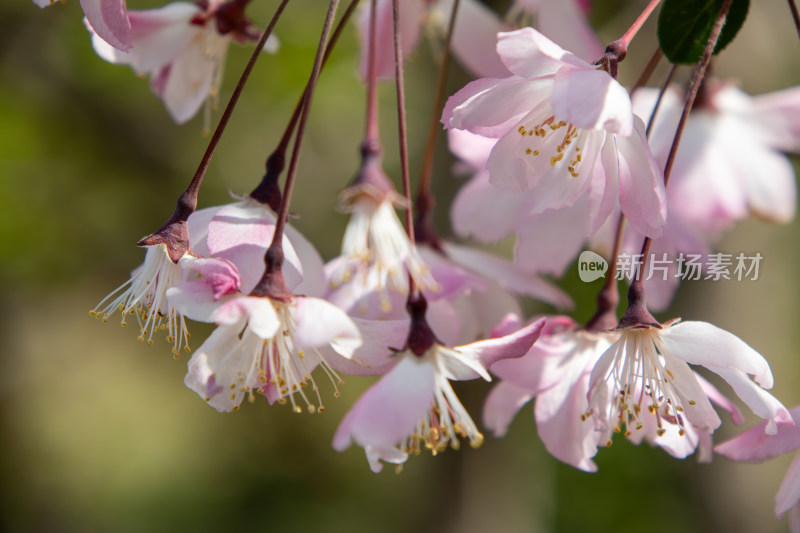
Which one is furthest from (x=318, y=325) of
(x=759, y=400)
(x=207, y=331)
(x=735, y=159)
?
(x=207, y=331)

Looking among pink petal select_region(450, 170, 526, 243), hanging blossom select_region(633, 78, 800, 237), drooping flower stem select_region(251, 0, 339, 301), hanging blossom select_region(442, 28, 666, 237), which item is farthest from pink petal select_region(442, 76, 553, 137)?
hanging blossom select_region(633, 78, 800, 237)

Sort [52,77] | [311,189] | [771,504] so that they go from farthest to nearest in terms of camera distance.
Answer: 1. [311,189]
2. [52,77]
3. [771,504]

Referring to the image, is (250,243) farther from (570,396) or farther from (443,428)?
(570,396)

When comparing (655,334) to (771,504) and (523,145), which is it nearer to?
(523,145)

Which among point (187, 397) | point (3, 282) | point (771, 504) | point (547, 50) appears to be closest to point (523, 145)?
point (547, 50)

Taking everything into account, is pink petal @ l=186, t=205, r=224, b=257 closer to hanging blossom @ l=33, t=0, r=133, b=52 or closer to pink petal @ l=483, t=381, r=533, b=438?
hanging blossom @ l=33, t=0, r=133, b=52

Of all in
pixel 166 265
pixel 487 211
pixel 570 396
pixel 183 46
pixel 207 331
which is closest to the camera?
pixel 166 265
